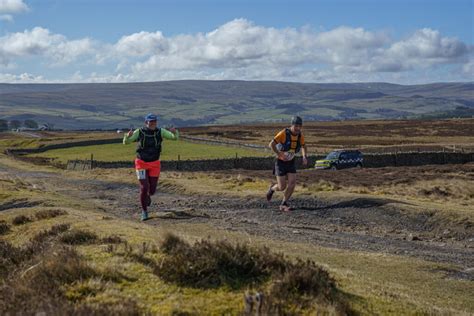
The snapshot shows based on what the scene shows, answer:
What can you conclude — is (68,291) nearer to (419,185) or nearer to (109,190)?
(109,190)

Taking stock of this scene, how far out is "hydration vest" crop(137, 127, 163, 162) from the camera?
14.2 m

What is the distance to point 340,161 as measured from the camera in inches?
2032

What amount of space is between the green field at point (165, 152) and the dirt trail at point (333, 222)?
1775 inches

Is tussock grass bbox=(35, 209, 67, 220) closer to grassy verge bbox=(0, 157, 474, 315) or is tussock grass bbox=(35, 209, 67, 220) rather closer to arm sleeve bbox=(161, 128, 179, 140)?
grassy verge bbox=(0, 157, 474, 315)

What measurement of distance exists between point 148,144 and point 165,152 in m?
60.0

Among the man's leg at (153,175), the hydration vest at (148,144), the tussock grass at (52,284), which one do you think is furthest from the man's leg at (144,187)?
the tussock grass at (52,284)

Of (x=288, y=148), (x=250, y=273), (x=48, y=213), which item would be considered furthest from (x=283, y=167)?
(x=250, y=273)

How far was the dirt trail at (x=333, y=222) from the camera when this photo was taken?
13.4 metres

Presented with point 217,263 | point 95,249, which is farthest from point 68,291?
point 95,249

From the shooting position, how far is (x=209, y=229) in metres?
13.9

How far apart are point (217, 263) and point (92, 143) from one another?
8951 cm

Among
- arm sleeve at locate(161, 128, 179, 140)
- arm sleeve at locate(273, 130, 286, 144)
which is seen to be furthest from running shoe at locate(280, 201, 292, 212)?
arm sleeve at locate(161, 128, 179, 140)

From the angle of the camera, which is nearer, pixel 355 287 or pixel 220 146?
pixel 355 287

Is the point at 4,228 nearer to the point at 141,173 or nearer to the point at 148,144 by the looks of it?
the point at 141,173
